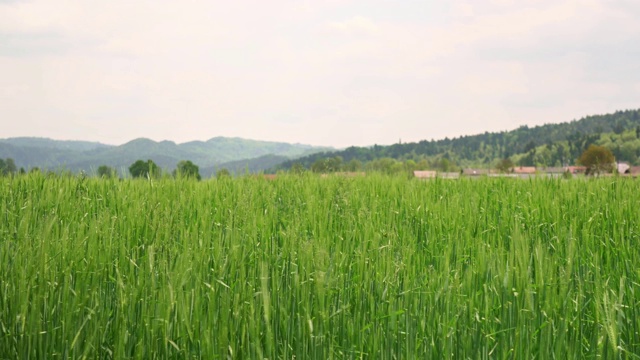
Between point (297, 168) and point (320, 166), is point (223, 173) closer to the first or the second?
point (297, 168)


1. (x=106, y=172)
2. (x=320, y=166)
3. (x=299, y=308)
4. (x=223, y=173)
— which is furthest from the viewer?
(x=320, y=166)

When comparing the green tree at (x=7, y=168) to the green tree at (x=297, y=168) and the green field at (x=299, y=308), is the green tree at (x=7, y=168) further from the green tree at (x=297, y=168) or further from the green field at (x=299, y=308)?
the green field at (x=299, y=308)

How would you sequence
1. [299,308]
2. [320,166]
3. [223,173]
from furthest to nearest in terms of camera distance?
1. [320,166]
2. [223,173]
3. [299,308]

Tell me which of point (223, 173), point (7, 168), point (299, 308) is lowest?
point (299, 308)

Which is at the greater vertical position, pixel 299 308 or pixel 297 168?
pixel 297 168

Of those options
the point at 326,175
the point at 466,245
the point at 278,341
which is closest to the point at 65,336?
the point at 278,341

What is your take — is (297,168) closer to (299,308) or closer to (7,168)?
(7,168)

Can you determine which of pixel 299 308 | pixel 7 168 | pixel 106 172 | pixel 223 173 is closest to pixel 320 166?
pixel 223 173

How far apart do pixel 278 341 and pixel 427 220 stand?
12.1 feet

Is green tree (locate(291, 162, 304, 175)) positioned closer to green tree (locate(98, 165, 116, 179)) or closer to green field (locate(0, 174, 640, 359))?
green tree (locate(98, 165, 116, 179))

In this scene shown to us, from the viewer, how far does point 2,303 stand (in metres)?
2.86

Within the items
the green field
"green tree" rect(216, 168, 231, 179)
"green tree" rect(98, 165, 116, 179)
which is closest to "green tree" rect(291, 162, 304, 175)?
"green tree" rect(216, 168, 231, 179)

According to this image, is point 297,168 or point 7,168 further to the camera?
point 297,168

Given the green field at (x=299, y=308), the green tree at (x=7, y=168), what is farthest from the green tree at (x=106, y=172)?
the green field at (x=299, y=308)
